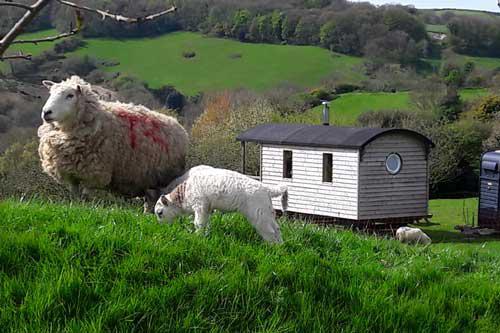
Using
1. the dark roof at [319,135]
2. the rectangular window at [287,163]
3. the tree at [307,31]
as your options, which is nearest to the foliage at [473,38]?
the tree at [307,31]

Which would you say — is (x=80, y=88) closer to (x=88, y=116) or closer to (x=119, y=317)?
(x=88, y=116)

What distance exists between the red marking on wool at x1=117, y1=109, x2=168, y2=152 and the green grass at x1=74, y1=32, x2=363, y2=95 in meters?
42.4

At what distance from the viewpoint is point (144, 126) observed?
912 centimetres

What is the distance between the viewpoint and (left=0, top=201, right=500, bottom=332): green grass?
17.7 ft

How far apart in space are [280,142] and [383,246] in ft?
61.1

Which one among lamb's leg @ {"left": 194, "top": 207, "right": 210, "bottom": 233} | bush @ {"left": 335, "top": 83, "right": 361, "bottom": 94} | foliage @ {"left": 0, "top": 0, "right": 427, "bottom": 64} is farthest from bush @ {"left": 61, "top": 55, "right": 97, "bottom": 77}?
bush @ {"left": 335, "top": 83, "right": 361, "bottom": 94}

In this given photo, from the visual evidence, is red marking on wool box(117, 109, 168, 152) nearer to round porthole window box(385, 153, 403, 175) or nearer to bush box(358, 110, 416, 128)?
round porthole window box(385, 153, 403, 175)

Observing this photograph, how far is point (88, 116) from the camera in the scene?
8719 millimetres

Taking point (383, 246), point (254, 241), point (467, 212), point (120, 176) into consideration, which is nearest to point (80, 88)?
point (120, 176)

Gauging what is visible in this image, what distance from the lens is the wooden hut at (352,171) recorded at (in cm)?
2577

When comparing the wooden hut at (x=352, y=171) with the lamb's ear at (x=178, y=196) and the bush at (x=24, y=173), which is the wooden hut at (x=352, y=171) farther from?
the lamb's ear at (x=178, y=196)

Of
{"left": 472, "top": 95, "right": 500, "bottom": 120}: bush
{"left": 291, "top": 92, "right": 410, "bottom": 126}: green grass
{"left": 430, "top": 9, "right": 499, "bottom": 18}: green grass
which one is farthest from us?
{"left": 430, "top": 9, "right": 499, "bottom": 18}: green grass

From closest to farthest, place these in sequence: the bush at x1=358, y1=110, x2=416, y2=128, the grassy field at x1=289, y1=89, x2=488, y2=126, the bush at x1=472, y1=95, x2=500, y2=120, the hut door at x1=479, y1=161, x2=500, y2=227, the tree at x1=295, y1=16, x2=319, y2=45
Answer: the hut door at x1=479, y1=161, x2=500, y2=227 → the bush at x1=358, y1=110, x2=416, y2=128 → the bush at x1=472, y1=95, x2=500, y2=120 → the grassy field at x1=289, y1=89, x2=488, y2=126 → the tree at x1=295, y1=16, x2=319, y2=45

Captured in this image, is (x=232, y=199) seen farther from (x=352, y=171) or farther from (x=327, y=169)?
(x=327, y=169)
